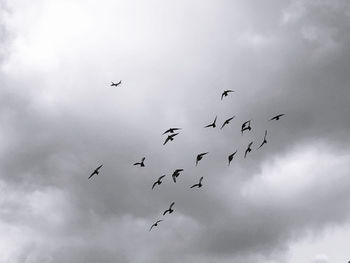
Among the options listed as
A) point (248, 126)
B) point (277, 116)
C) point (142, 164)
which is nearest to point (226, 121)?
point (248, 126)

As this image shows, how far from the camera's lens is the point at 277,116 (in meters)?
72.4

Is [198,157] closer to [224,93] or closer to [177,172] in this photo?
[177,172]

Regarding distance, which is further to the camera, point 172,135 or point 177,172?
point 172,135

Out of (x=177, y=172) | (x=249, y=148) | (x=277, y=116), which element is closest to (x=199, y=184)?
(x=177, y=172)

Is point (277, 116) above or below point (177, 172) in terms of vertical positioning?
above

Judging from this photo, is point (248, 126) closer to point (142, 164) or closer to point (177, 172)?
point (177, 172)

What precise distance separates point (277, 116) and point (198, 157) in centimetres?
1468

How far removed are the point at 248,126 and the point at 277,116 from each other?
682 cm

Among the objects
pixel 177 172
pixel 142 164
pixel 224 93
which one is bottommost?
pixel 177 172

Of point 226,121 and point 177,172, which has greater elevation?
point 226,121

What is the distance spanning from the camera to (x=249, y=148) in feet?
219

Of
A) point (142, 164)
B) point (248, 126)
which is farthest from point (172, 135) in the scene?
point (248, 126)

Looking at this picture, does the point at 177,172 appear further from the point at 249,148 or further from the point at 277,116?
the point at 277,116

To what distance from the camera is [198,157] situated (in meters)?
68.0
